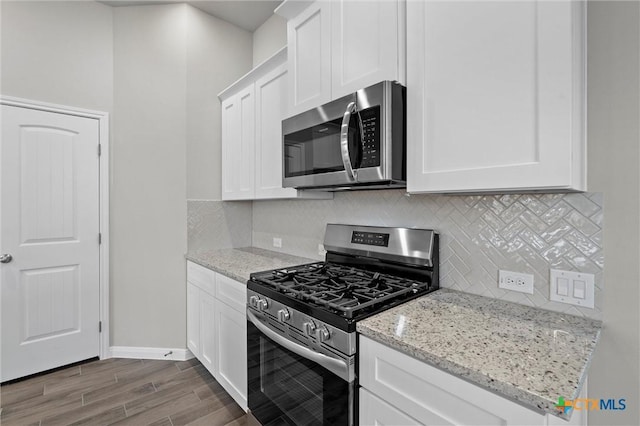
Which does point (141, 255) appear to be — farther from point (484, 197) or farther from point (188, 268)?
point (484, 197)

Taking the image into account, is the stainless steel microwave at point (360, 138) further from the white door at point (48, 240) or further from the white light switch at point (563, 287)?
the white door at point (48, 240)

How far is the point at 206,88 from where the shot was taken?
2.91 metres

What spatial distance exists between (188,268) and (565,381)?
265cm

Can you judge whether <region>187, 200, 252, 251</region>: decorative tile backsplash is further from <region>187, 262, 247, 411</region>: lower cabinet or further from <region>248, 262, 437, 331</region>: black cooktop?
<region>248, 262, 437, 331</region>: black cooktop

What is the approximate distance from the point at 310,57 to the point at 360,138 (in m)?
0.67

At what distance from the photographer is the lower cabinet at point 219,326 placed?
1873 millimetres

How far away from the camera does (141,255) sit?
276 cm

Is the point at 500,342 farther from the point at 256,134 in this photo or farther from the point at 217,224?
the point at 217,224

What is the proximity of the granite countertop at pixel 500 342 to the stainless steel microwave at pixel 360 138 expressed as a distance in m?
0.58

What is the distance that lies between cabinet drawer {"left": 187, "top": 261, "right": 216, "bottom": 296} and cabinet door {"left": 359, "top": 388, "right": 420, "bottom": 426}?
1.44 meters

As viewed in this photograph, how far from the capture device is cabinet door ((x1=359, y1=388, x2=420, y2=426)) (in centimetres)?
97

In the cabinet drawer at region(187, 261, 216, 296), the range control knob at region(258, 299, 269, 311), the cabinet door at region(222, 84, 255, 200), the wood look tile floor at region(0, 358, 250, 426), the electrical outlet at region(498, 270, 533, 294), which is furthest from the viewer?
the cabinet door at region(222, 84, 255, 200)

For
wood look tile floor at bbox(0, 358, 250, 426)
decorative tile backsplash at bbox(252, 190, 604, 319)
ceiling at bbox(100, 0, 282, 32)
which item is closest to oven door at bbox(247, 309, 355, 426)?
wood look tile floor at bbox(0, 358, 250, 426)

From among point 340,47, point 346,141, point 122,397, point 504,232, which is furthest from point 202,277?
point 504,232
